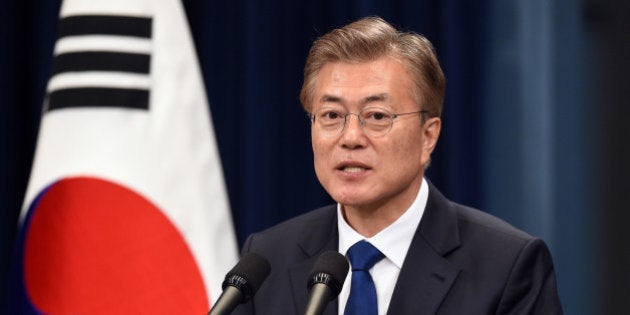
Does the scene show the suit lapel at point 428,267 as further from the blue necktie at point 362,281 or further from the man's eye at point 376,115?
the man's eye at point 376,115

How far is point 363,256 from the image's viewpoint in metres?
1.67

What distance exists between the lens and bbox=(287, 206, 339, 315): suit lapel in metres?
1.71

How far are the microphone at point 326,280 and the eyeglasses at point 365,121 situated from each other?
34 cm

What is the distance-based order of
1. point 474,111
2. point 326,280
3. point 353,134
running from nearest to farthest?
point 326,280
point 353,134
point 474,111

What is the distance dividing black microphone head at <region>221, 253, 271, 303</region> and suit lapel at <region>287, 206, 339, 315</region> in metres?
0.34

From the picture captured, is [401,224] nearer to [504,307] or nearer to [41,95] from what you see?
[504,307]

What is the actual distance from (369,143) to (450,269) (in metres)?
0.26

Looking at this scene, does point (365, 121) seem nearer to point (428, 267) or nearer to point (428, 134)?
point (428, 134)

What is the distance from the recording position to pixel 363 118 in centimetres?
165

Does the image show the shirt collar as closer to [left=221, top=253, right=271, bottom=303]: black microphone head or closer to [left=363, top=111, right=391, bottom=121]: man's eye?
[left=363, top=111, right=391, bottom=121]: man's eye

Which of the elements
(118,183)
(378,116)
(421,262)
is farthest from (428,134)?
(118,183)

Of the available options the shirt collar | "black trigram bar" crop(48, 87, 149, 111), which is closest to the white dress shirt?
the shirt collar

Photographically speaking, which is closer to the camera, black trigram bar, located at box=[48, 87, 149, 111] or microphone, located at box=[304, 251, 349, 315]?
microphone, located at box=[304, 251, 349, 315]

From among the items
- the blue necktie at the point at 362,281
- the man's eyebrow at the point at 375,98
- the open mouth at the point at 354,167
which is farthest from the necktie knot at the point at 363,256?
the man's eyebrow at the point at 375,98
